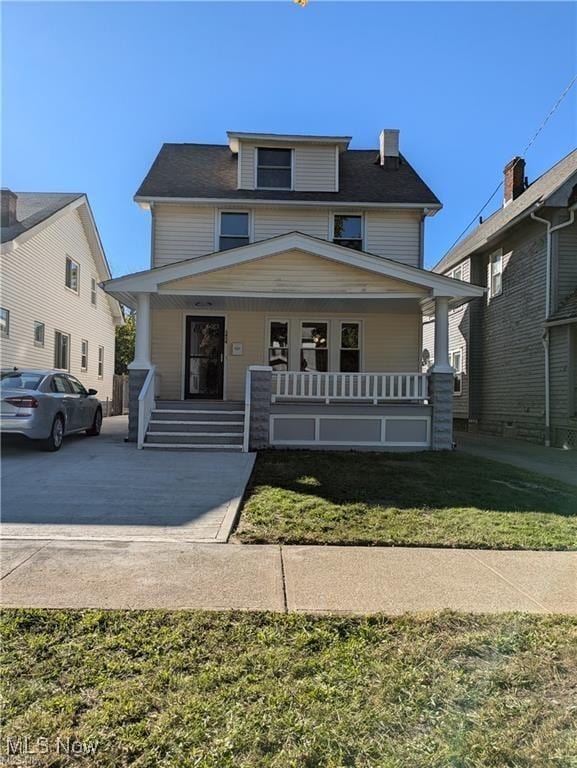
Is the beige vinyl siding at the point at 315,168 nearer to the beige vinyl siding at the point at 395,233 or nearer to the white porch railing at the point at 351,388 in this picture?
the beige vinyl siding at the point at 395,233

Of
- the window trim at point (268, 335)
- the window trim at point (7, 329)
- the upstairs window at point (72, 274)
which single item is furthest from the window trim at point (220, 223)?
the upstairs window at point (72, 274)

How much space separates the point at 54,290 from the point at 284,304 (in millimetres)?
8835

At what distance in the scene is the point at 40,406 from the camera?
8570mm

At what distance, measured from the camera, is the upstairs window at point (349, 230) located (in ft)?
44.5

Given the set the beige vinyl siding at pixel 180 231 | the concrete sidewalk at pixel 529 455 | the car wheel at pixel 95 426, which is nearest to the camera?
the concrete sidewalk at pixel 529 455

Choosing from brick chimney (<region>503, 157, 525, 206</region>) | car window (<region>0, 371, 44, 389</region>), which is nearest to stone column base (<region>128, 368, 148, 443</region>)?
car window (<region>0, 371, 44, 389</region>)

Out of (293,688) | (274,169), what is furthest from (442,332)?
(293,688)

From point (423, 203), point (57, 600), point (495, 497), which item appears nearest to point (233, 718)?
point (57, 600)

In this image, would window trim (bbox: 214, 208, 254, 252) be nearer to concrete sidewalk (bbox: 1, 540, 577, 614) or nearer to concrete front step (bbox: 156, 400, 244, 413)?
concrete front step (bbox: 156, 400, 244, 413)

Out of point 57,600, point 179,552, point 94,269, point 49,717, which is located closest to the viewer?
point 49,717

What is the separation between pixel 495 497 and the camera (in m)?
6.42

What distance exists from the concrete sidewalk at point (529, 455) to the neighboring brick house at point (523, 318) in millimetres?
901

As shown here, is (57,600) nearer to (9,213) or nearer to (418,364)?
(418,364)

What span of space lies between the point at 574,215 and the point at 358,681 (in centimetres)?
1341
